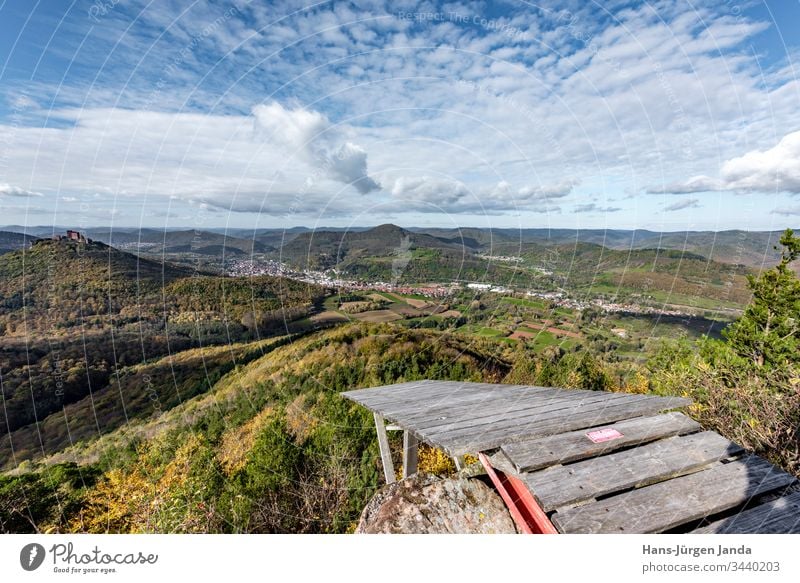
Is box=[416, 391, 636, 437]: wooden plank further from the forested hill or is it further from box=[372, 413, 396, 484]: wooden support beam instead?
the forested hill

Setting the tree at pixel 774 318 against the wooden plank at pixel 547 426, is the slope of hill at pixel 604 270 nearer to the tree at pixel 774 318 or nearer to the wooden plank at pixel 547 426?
the wooden plank at pixel 547 426

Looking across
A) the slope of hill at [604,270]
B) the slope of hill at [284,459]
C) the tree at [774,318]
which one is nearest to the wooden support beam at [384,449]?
the slope of hill at [284,459]

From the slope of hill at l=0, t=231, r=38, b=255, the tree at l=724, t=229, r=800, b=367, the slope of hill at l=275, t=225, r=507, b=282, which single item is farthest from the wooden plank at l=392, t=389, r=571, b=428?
the tree at l=724, t=229, r=800, b=367

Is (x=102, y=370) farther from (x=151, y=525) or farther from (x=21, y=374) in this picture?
(x=151, y=525)

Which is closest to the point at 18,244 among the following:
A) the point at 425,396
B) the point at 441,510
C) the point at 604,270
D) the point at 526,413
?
the point at 425,396

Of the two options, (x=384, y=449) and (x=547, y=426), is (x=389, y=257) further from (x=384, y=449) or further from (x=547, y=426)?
(x=547, y=426)
